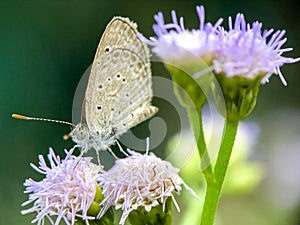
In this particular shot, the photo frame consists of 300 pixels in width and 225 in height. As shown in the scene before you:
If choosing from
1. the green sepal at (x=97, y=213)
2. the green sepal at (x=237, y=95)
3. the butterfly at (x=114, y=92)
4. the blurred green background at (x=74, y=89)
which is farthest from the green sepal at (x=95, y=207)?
the blurred green background at (x=74, y=89)

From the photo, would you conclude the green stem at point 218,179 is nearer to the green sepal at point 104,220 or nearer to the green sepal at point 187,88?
the green sepal at point 187,88

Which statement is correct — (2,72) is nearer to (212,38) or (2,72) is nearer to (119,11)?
(119,11)

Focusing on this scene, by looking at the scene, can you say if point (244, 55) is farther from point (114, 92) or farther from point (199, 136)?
point (114, 92)

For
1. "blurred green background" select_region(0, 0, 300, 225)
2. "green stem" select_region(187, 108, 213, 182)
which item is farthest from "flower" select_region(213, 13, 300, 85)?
"blurred green background" select_region(0, 0, 300, 225)

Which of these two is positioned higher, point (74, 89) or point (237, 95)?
point (74, 89)

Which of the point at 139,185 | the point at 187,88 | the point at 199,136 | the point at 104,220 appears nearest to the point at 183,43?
the point at 187,88

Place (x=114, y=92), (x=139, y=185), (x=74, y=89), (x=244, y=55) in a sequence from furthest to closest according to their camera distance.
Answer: (x=74, y=89) < (x=114, y=92) < (x=139, y=185) < (x=244, y=55)

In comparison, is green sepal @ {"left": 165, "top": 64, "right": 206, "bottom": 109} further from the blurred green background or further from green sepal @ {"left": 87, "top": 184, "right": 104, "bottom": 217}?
the blurred green background
